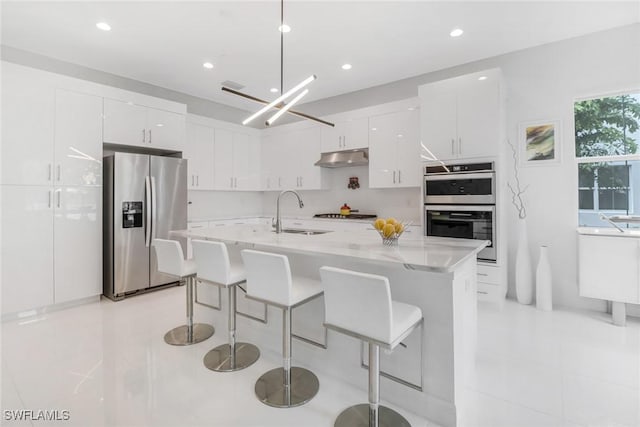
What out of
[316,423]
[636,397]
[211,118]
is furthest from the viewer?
[211,118]

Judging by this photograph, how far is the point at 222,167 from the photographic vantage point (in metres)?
5.32

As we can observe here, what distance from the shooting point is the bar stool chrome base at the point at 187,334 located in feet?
8.67

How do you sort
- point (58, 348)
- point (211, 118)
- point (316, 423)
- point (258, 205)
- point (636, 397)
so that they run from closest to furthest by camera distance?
point (316, 423) < point (636, 397) < point (58, 348) < point (211, 118) < point (258, 205)

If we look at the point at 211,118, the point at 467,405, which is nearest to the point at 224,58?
the point at 211,118

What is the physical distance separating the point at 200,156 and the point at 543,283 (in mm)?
4944

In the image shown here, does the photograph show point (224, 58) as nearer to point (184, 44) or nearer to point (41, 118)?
point (184, 44)

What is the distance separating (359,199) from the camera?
199 inches

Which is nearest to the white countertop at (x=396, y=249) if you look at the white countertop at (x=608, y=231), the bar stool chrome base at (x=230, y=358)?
the bar stool chrome base at (x=230, y=358)

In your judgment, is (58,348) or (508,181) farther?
(508,181)

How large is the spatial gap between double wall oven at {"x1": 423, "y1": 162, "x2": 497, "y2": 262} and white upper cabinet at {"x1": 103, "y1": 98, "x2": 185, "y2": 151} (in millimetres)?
A: 3493

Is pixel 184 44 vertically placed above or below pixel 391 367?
above

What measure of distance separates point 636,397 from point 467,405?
1.05m

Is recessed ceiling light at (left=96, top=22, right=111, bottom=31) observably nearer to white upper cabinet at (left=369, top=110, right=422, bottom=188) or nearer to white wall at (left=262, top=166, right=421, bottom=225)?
white upper cabinet at (left=369, top=110, right=422, bottom=188)

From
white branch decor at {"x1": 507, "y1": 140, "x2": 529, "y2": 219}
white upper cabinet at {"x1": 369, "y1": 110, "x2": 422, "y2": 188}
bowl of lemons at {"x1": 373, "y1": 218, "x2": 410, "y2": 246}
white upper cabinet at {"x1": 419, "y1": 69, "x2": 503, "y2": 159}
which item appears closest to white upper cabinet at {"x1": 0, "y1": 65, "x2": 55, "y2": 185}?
bowl of lemons at {"x1": 373, "y1": 218, "x2": 410, "y2": 246}
